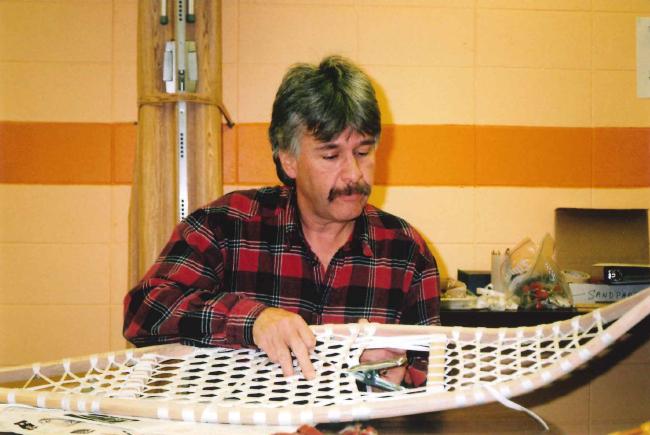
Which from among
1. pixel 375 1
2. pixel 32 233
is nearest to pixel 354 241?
pixel 375 1

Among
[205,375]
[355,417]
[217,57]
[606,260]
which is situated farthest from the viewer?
[606,260]

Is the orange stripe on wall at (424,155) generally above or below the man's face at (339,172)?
above

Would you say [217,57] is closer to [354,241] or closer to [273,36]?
[273,36]

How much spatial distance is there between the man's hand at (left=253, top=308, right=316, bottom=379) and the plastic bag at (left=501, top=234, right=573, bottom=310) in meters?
1.03

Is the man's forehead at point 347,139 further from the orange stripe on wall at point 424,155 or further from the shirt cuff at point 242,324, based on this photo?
the orange stripe on wall at point 424,155

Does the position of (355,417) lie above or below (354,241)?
below

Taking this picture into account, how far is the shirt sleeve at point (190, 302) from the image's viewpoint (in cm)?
96

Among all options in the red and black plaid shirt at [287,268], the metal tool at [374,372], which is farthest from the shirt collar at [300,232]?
the metal tool at [374,372]

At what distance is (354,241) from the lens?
1.29 m

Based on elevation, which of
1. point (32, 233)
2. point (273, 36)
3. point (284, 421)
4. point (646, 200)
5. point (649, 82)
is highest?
point (273, 36)

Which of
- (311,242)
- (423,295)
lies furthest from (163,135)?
(423,295)

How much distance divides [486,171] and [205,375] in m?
1.56

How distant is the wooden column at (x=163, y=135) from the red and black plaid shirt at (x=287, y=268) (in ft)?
1.68

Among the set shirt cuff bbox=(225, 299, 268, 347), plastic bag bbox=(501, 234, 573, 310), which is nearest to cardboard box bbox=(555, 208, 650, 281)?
plastic bag bbox=(501, 234, 573, 310)
